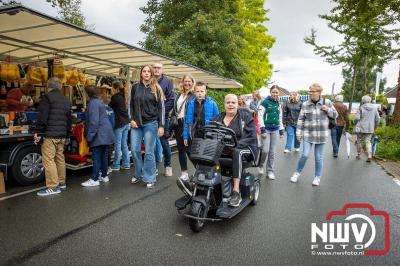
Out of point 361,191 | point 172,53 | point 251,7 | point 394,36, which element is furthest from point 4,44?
point 251,7

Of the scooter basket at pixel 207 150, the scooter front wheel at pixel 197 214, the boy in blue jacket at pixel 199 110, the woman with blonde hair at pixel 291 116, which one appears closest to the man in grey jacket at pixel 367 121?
the woman with blonde hair at pixel 291 116

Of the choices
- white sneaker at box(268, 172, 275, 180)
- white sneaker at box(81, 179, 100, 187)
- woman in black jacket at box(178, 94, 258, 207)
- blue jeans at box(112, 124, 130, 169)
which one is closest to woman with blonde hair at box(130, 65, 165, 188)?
white sneaker at box(81, 179, 100, 187)

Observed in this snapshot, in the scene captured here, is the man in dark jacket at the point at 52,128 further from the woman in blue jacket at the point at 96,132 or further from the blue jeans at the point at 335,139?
the blue jeans at the point at 335,139

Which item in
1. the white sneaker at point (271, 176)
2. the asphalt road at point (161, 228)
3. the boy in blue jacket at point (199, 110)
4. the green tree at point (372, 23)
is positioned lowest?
the asphalt road at point (161, 228)

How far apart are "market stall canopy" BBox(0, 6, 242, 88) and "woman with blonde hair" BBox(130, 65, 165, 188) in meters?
1.45

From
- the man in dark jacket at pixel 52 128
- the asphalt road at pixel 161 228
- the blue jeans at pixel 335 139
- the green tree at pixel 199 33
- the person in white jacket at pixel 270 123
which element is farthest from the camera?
the green tree at pixel 199 33

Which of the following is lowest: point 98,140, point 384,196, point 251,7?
point 384,196

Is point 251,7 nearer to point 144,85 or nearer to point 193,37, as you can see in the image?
point 193,37

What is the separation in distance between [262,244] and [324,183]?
143 inches

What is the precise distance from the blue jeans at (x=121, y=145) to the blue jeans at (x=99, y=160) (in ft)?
3.67

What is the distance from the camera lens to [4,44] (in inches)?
306

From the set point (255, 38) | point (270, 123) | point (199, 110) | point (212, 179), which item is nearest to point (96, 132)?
point (199, 110)

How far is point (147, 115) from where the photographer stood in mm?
6074

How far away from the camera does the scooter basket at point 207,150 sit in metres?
4.21
